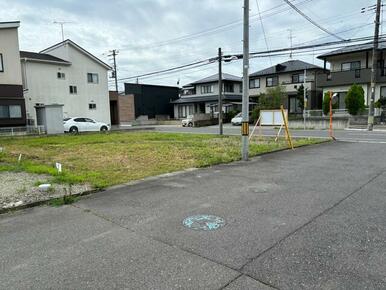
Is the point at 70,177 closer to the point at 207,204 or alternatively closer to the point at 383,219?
the point at 207,204

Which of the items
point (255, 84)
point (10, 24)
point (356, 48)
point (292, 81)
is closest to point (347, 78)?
point (356, 48)

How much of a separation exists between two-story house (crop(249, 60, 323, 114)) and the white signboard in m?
20.1

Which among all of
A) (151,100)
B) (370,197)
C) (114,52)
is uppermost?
(114,52)

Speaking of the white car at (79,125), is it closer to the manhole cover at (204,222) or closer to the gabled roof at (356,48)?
the manhole cover at (204,222)

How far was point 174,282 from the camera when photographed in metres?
2.67

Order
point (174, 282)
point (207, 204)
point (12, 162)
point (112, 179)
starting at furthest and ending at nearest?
1. point (12, 162)
2. point (112, 179)
3. point (207, 204)
4. point (174, 282)

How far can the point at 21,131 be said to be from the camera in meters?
20.3

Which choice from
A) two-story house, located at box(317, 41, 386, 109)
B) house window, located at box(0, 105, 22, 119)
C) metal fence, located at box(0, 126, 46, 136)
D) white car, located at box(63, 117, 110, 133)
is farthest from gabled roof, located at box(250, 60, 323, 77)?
house window, located at box(0, 105, 22, 119)

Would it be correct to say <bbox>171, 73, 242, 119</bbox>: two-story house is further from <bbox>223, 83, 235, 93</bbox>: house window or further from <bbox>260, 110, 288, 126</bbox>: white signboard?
<bbox>260, 110, 288, 126</bbox>: white signboard

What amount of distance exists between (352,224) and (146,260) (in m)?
2.69

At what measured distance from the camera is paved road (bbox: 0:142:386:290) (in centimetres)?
273

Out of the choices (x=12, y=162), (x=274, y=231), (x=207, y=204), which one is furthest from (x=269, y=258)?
(x=12, y=162)

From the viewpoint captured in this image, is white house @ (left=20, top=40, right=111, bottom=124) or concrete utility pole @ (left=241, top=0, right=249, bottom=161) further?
white house @ (left=20, top=40, right=111, bottom=124)

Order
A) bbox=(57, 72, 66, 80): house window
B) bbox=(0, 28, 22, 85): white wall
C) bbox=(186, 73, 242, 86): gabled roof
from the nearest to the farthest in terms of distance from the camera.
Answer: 1. bbox=(0, 28, 22, 85): white wall
2. bbox=(57, 72, 66, 80): house window
3. bbox=(186, 73, 242, 86): gabled roof
